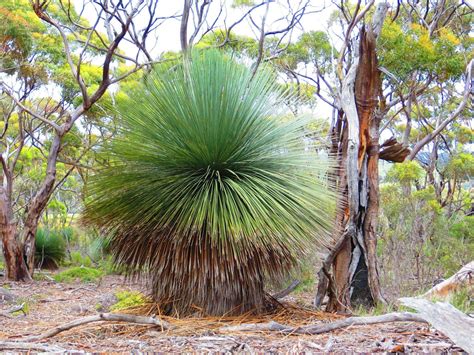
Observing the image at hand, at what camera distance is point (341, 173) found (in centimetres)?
623

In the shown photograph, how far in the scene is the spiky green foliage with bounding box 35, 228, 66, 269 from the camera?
51.0 ft

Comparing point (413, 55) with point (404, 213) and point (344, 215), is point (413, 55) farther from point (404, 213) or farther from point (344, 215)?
point (344, 215)

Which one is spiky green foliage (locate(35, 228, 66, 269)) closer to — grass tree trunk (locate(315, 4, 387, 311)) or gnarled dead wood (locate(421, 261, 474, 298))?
grass tree trunk (locate(315, 4, 387, 311))

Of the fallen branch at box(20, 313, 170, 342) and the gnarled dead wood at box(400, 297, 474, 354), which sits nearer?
the gnarled dead wood at box(400, 297, 474, 354)

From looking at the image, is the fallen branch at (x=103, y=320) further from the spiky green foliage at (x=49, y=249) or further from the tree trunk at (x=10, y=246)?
the spiky green foliage at (x=49, y=249)

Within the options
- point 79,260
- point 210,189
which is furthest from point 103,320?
point 79,260

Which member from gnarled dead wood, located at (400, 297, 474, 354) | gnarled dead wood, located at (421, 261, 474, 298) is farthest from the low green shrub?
gnarled dead wood, located at (400, 297, 474, 354)

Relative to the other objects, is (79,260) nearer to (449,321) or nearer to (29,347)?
(29,347)

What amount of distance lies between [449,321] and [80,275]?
1176cm

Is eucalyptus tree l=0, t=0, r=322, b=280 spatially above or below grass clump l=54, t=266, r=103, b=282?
above

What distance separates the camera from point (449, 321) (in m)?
2.87

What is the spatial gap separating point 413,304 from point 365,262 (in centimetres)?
319

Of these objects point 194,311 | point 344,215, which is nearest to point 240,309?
point 194,311

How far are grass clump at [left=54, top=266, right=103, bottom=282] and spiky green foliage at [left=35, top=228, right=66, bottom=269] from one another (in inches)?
91.4
